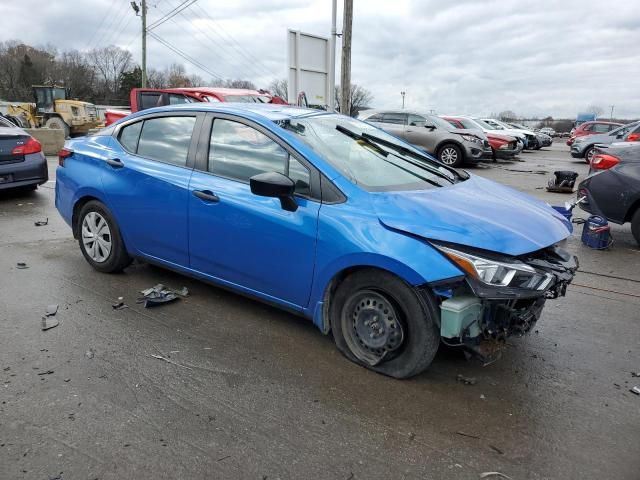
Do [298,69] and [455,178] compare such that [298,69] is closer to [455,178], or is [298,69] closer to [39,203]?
[39,203]

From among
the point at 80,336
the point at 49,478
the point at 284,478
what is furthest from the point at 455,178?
the point at 49,478

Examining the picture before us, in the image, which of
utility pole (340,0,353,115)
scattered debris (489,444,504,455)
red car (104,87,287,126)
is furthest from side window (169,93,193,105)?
scattered debris (489,444,504,455)

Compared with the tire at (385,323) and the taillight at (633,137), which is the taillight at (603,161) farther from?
the taillight at (633,137)

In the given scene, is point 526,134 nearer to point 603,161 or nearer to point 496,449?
point 603,161

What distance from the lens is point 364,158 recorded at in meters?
3.71

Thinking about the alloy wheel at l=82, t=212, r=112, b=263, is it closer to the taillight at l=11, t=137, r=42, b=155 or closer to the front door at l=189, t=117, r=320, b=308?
the front door at l=189, t=117, r=320, b=308

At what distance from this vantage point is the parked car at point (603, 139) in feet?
52.2

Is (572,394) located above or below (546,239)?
below

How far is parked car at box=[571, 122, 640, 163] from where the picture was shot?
626 inches

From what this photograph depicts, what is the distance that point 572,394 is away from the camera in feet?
10.1

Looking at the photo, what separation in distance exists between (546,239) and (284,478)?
6.64ft

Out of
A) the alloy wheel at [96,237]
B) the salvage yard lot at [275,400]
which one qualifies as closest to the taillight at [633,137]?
the salvage yard lot at [275,400]

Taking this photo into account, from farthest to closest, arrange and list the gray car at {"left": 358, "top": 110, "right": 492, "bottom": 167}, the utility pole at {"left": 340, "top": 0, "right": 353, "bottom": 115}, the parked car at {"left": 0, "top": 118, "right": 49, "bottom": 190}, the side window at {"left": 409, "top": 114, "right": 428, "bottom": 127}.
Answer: the side window at {"left": 409, "top": 114, "right": 428, "bottom": 127} < the gray car at {"left": 358, "top": 110, "right": 492, "bottom": 167} < the utility pole at {"left": 340, "top": 0, "right": 353, "bottom": 115} < the parked car at {"left": 0, "top": 118, "right": 49, "bottom": 190}

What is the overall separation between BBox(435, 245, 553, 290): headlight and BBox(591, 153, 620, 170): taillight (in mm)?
4702
